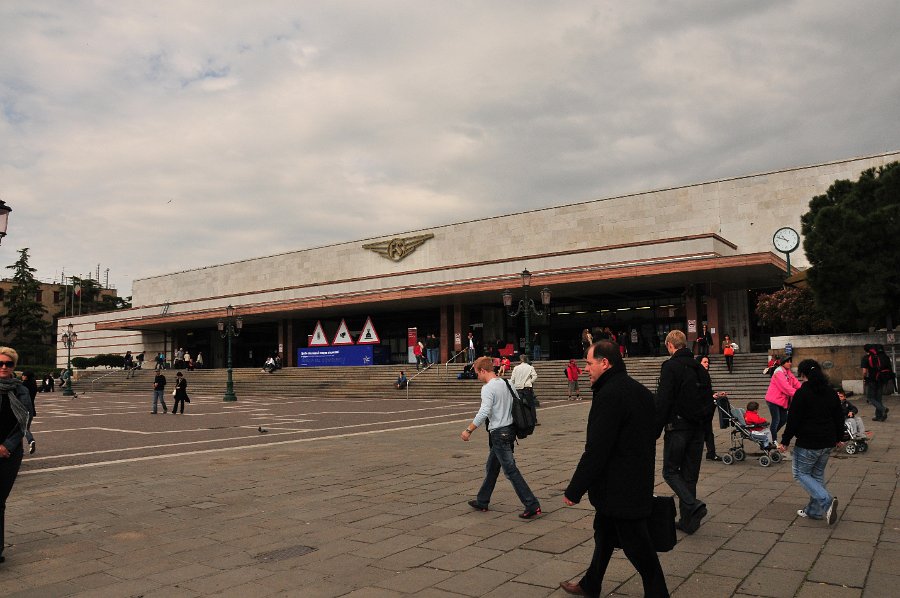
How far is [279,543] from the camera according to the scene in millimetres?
5570

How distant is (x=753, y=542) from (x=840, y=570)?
0.79 metres

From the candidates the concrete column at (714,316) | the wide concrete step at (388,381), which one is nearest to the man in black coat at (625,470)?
the wide concrete step at (388,381)

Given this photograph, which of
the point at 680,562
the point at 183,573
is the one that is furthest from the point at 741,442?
the point at 183,573

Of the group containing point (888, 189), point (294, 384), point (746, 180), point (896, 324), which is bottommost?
point (294, 384)

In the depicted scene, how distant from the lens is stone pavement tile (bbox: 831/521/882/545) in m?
5.28

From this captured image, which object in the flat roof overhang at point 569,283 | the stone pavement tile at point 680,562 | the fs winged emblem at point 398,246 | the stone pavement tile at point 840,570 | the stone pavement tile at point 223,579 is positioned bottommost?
the stone pavement tile at point 680,562

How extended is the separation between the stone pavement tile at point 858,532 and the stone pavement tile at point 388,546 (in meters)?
3.47

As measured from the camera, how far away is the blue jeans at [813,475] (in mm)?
5703

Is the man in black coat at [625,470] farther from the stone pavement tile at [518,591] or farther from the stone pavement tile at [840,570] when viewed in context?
the stone pavement tile at [840,570]

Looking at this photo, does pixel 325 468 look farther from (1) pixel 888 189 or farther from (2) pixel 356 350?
(2) pixel 356 350

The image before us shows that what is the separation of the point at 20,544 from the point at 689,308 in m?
30.6

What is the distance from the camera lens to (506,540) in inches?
216

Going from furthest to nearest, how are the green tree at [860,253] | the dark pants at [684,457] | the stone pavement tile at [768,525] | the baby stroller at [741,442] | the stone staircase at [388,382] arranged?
the stone staircase at [388,382] < the green tree at [860,253] < the baby stroller at [741,442] < the dark pants at [684,457] < the stone pavement tile at [768,525]

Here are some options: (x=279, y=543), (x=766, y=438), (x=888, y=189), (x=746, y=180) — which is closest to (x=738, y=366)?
(x=888, y=189)
